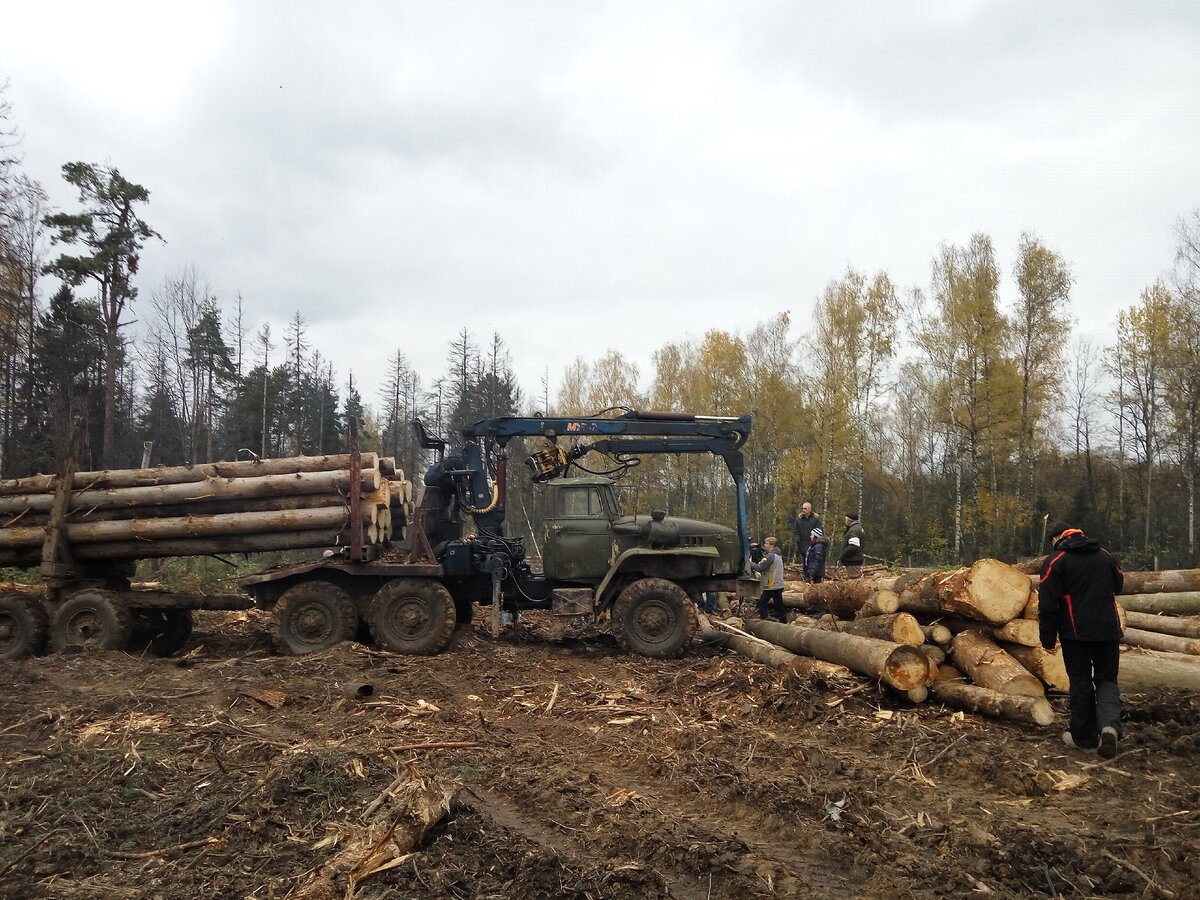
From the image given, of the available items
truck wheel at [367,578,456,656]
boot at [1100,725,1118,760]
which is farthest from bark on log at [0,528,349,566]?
boot at [1100,725,1118,760]

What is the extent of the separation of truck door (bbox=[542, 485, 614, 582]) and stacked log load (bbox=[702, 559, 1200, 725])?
114 inches

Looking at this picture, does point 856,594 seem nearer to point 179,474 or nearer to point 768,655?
point 768,655

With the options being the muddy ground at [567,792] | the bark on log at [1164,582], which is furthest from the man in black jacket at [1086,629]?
the bark on log at [1164,582]

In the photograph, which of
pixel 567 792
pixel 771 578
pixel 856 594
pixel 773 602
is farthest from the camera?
pixel 773 602

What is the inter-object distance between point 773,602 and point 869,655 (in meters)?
4.72

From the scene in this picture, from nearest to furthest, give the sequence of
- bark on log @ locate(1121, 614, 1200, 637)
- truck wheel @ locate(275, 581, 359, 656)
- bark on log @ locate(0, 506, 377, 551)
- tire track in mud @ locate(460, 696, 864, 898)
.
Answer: tire track in mud @ locate(460, 696, 864, 898) → bark on log @ locate(1121, 614, 1200, 637) → bark on log @ locate(0, 506, 377, 551) → truck wheel @ locate(275, 581, 359, 656)

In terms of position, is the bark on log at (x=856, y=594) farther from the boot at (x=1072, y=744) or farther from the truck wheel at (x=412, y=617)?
the truck wheel at (x=412, y=617)

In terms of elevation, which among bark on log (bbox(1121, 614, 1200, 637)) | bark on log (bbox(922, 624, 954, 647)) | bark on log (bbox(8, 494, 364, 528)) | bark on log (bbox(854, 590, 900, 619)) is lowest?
bark on log (bbox(1121, 614, 1200, 637))

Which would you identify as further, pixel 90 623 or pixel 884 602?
pixel 90 623

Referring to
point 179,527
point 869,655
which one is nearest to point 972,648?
point 869,655

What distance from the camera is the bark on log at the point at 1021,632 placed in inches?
315

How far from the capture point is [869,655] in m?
8.13

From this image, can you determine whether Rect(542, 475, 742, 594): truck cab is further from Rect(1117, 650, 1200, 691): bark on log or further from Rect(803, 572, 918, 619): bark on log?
Rect(1117, 650, 1200, 691): bark on log

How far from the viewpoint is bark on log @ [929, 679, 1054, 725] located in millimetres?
6980
